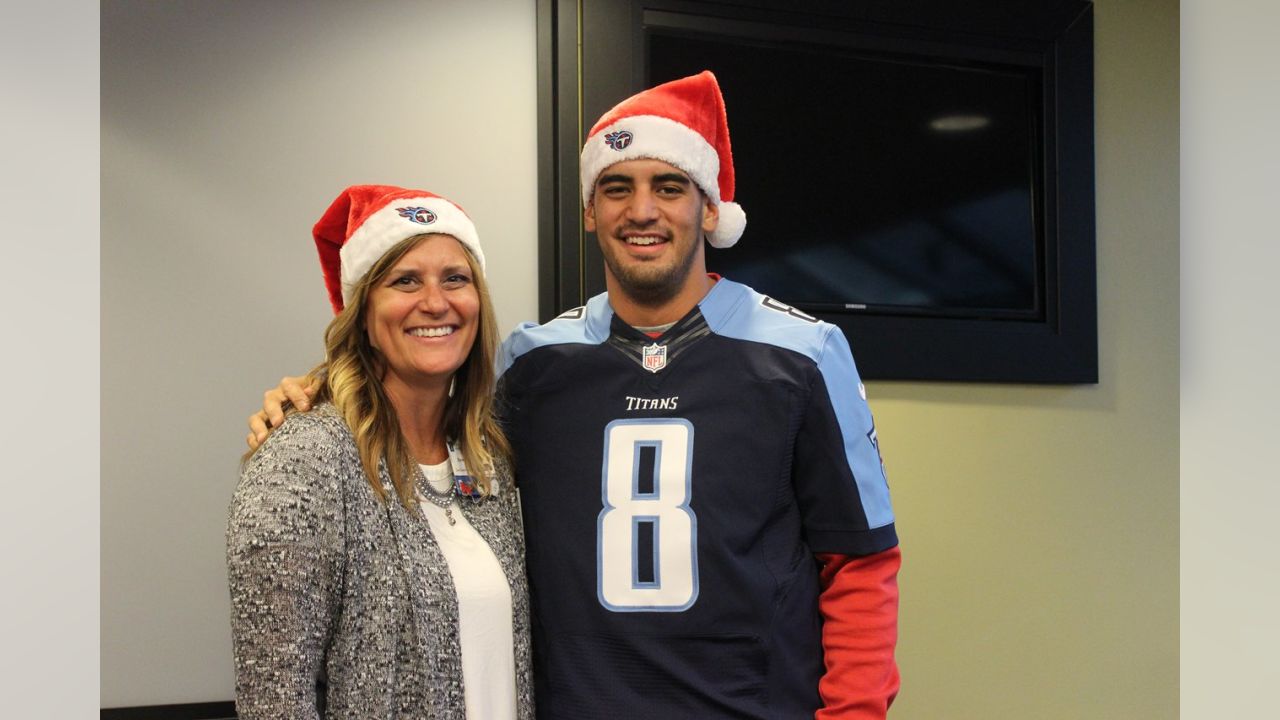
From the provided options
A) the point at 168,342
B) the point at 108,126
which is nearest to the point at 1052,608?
the point at 168,342

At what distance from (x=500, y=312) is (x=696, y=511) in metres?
1.09

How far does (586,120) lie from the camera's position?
248 centimetres

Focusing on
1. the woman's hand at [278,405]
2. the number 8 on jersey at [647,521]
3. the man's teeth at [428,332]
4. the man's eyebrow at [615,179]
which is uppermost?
the man's eyebrow at [615,179]

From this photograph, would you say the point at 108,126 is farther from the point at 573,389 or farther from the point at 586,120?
the point at 573,389

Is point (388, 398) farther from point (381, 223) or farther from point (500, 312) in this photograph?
point (500, 312)

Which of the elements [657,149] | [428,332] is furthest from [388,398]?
[657,149]

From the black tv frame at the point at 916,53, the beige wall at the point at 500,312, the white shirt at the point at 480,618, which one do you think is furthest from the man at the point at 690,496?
the beige wall at the point at 500,312

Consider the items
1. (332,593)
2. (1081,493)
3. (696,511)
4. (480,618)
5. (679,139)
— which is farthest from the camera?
(1081,493)

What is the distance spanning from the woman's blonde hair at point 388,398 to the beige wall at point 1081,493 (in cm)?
146

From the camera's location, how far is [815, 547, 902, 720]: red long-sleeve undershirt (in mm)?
1580

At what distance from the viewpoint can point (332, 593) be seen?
1.37m

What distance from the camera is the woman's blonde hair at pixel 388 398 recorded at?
1486mm

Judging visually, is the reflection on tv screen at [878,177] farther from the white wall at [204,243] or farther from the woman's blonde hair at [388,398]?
the woman's blonde hair at [388,398]

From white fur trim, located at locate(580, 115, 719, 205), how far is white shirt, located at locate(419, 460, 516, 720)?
534mm
